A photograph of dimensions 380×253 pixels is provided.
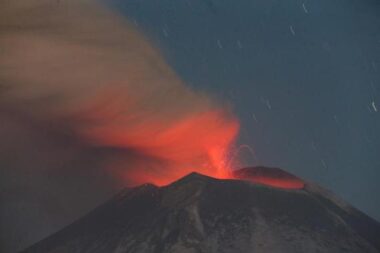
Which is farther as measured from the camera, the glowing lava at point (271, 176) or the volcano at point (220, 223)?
the glowing lava at point (271, 176)

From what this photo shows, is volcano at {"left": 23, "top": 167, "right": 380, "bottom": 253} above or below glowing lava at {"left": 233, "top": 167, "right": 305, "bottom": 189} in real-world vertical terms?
below

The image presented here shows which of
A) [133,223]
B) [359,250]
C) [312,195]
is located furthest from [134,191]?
[359,250]

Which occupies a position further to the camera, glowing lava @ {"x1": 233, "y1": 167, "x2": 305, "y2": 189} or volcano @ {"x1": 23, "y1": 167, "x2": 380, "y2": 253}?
glowing lava @ {"x1": 233, "y1": 167, "x2": 305, "y2": 189}

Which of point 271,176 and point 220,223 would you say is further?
point 271,176

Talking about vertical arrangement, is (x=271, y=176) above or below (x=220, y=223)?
above

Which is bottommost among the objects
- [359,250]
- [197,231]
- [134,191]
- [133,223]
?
[359,250]

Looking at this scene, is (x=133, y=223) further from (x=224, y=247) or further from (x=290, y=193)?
(x=290, y=193)

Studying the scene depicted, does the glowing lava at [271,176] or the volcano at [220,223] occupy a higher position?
the glowing lava at [271,176]

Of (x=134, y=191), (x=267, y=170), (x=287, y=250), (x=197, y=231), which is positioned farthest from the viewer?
(x=267, y=170)
